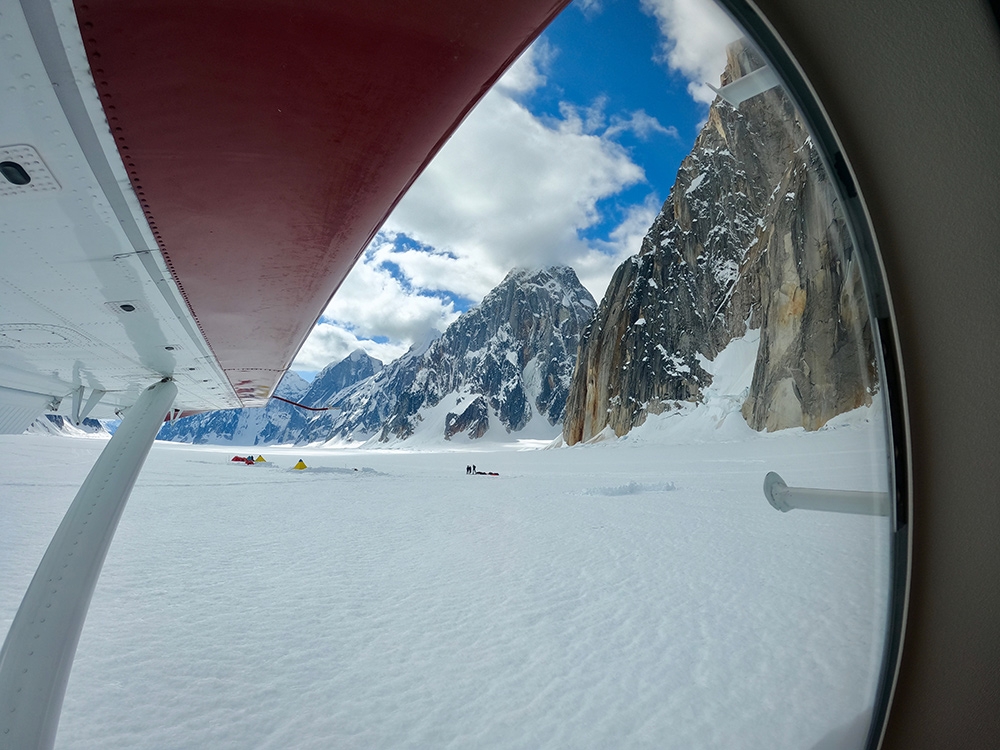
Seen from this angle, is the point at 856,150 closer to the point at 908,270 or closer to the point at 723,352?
the point at 908,270

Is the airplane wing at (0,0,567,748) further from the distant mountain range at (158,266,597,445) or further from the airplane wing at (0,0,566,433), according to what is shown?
the distant mountain range at (158,266,597,445)

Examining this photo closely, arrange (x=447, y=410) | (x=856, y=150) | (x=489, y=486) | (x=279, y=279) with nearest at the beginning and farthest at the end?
1. (x=856, y=150)
2. (x=279, y=279)
3. (x=489, y=486)
4. (x=447, y=410)

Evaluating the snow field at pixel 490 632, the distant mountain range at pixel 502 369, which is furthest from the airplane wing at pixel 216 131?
the distant mountain range at pixel 502 369

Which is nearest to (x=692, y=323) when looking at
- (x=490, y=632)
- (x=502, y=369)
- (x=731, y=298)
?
(x=731, y=298)

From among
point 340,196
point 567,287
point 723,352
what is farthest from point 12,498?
point 567,287

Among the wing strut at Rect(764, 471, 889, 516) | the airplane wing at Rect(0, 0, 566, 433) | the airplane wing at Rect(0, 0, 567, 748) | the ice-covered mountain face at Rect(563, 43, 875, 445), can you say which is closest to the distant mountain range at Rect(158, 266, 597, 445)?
the ice-covered mountain face at Rect(563, 43, 875, 445)

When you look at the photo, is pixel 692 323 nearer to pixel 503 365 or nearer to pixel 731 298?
pixel 731 298
